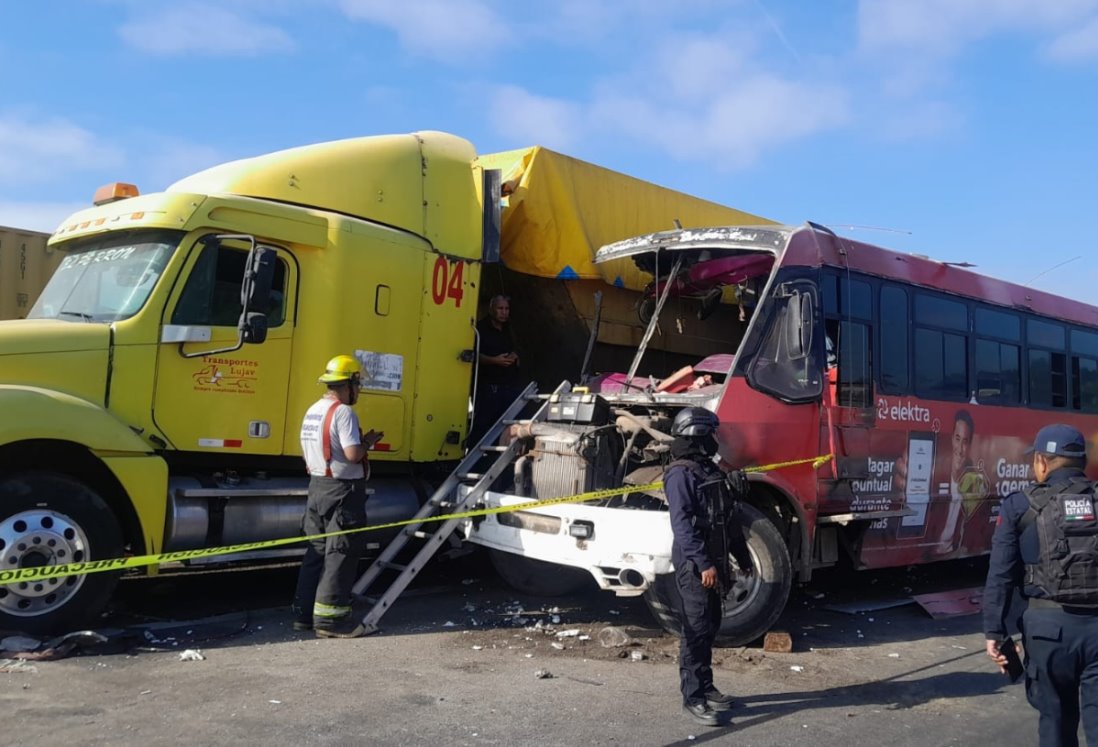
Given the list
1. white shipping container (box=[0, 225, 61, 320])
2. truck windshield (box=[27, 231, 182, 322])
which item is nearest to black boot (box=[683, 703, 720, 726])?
truck windshield (box=[27, 231, 182, 322])

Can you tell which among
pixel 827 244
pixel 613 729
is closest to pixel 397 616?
pixel 613 729

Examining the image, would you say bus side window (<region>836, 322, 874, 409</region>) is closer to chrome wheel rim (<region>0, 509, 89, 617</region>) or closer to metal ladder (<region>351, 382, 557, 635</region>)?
metal ladder (<region>351, 382, 557, 635</region>)

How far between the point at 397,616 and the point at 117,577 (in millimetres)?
1974

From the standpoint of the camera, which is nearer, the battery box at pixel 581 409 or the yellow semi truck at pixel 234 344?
the yellow semi truck at pixel 234 344

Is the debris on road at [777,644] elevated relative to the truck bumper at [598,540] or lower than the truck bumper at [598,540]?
lower

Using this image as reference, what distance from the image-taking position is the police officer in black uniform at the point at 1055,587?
3.54 m

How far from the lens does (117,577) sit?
5.69m

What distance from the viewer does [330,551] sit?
6.00m

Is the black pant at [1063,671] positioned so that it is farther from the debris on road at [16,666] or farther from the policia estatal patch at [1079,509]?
the debris on road at [16,666]

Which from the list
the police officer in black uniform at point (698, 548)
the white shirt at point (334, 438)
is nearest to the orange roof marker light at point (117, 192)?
the white shirt at point (334, 438)

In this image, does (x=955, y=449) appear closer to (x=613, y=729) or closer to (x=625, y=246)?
(x=625, y=246)

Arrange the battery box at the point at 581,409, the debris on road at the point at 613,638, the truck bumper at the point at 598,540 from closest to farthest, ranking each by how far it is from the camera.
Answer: the truck bumper at the point at 598,540 < the debris on road at the point at 613,638 < the battery box at the point at 581,409

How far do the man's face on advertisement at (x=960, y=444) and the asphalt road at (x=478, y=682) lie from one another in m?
1.47

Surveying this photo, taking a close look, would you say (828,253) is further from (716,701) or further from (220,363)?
(220,363)
